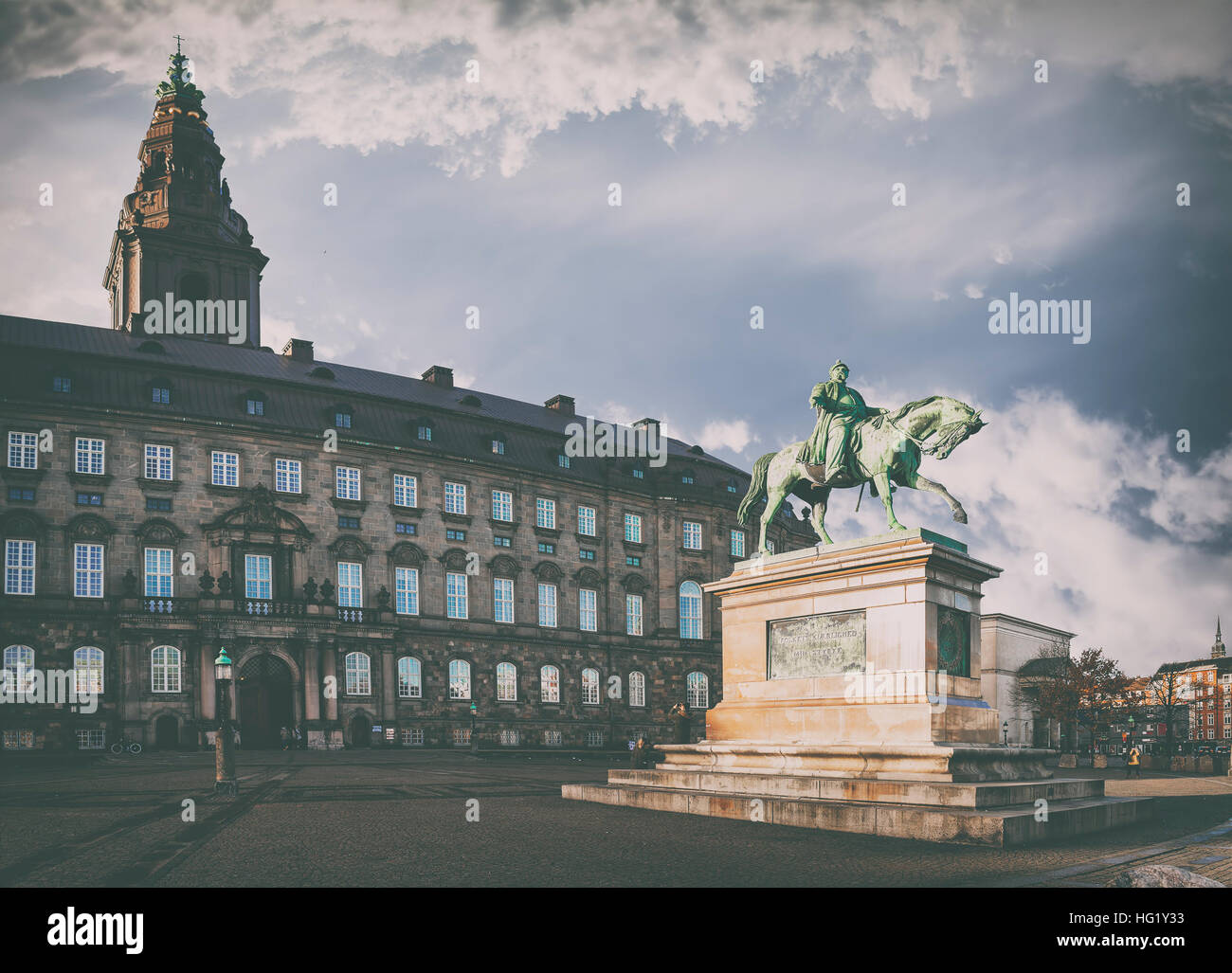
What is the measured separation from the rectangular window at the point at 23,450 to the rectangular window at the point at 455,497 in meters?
21.7

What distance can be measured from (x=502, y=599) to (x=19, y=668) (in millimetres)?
26063

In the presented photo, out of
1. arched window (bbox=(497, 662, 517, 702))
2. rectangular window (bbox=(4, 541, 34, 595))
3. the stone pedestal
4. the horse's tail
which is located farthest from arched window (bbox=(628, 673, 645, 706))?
the stone pedestal

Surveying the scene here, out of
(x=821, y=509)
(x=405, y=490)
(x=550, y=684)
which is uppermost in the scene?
(x=405, y=490)

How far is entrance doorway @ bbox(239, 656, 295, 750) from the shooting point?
5353cm

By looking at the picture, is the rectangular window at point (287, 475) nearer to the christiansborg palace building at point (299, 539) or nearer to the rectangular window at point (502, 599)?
the christiansborg palace building at point (299, 539)

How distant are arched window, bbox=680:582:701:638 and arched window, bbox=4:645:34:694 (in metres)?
39.8

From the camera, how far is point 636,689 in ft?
232

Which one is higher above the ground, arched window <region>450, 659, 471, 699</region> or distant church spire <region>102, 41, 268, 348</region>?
distant church spire <region>102, 41, 268, 348</region>

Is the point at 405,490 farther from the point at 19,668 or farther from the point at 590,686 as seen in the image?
the point at 19,668

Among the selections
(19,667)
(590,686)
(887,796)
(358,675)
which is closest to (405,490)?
(358,675)

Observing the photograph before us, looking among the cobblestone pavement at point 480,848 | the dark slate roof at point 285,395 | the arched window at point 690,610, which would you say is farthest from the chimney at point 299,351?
the cobblestone pavement at point 480,848

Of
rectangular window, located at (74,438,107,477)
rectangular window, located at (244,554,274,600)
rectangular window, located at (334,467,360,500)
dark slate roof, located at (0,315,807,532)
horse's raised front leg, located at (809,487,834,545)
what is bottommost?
rectangular window, located at (244,554,274,600)

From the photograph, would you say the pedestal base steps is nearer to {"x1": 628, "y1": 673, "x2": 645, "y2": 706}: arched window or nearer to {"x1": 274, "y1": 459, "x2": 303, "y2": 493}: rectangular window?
{"x1": 274, "y1": 459, "x2": 303, "y2": 493}: rectangular window

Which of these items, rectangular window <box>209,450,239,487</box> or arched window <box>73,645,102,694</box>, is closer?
arched window <box>73,645,102,694</box>
